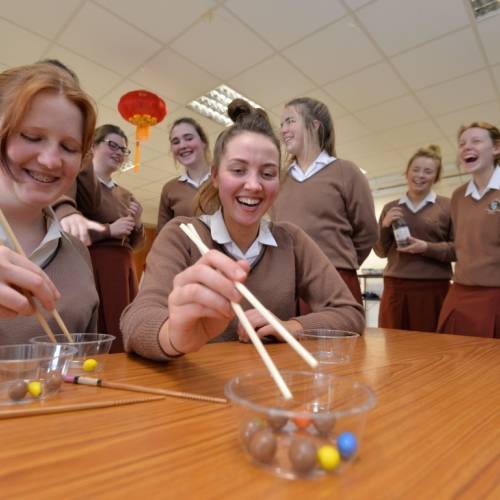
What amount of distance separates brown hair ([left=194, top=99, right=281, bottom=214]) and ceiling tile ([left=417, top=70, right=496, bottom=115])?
252 cm

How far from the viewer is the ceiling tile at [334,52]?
247 centimetres

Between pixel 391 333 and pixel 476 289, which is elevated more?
pixel 476 289

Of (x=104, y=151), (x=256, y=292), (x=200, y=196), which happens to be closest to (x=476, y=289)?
(x=256, y=292)

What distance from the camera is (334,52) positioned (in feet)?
8.78

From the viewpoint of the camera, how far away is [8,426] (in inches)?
14.6

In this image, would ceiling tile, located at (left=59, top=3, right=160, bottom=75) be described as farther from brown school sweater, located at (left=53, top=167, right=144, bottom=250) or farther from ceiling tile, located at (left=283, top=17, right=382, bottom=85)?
brown school sweater, located at (left=53, top=167, right=144, bottom=250)

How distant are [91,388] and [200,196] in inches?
34.3

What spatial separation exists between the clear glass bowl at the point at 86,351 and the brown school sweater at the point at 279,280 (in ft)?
0.27

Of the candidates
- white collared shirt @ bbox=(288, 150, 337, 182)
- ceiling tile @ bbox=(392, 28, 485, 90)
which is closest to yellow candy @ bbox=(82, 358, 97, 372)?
white collared shirt @ bbox=(288, 150, 337, 182)

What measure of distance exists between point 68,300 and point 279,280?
0.57 m

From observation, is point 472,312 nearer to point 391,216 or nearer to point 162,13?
point 391,216

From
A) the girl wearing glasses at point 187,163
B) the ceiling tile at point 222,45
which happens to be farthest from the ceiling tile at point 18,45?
the girl wearing glasses at point 187,163

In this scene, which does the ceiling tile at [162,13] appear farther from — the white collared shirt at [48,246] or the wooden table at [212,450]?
the wooden table at [212,450]

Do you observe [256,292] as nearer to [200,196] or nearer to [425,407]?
[200,196]
